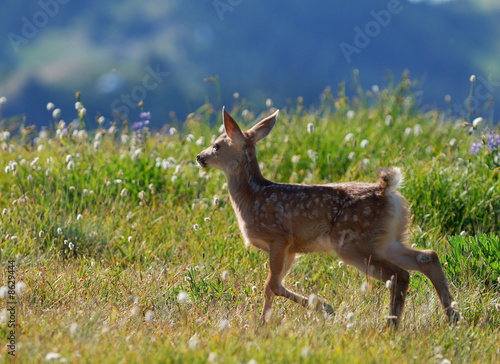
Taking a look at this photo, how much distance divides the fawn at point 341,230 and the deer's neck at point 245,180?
0.06ft

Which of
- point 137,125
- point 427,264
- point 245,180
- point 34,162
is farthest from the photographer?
point 137,125

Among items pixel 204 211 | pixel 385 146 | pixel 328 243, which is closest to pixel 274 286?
pixel 328 243

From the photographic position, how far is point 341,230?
5488mm

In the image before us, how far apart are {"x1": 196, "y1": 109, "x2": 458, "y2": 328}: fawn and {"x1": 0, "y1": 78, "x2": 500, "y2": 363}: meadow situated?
0.26 m

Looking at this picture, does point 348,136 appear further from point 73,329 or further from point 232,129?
point 73,329

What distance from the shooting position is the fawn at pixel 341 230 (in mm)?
5391

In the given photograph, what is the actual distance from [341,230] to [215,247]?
1730 millimetres

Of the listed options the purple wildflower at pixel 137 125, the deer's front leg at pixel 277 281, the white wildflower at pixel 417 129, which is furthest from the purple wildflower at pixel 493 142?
the purple wildflower at pixel 137 125

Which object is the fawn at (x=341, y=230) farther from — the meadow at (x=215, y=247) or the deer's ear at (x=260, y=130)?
the deer's ear at (x=260, y=130)

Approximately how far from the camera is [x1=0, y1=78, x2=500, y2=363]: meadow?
446 cm

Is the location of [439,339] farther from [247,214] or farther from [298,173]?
[298,173]

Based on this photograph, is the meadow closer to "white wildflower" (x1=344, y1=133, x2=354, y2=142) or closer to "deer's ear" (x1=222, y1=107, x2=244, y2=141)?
"white wildflower" (x1=344, y1=133, x2=354, y2=142)

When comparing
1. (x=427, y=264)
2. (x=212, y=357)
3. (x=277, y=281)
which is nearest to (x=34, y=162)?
(x=277, y=281)

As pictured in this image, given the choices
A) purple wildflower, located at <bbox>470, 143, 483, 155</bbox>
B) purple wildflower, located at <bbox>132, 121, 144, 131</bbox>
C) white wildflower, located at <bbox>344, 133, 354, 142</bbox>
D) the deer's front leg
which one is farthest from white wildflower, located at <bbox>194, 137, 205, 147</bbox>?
the deer's front leg
